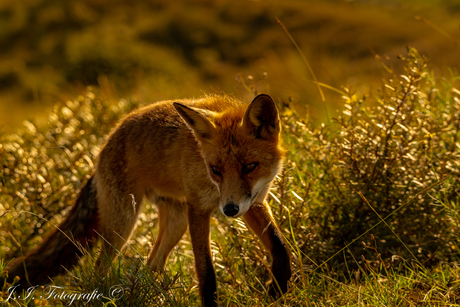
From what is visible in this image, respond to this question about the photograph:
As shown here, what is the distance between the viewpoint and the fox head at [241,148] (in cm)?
324

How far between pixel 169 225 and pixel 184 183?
80cm

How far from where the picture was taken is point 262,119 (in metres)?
3.41

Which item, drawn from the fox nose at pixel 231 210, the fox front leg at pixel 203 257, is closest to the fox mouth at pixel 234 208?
the fox nose at pixel 231 210

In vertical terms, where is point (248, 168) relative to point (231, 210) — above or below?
above

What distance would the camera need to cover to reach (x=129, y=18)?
28.4 meters

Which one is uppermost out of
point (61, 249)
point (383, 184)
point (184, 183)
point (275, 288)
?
point (184, 183)

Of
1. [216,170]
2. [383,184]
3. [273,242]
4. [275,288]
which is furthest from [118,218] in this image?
[383,184]

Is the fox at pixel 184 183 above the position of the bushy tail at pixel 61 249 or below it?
above

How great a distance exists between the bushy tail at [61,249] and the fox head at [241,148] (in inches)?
43.6

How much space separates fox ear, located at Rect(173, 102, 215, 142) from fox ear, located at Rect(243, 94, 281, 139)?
240 millimetres

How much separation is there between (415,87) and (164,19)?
→ 25.0m

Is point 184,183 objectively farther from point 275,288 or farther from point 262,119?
point 275,288

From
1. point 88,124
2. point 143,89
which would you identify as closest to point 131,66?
point 143,89

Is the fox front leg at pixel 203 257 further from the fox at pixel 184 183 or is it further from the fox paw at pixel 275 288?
the fox paw at pixel 275 288
